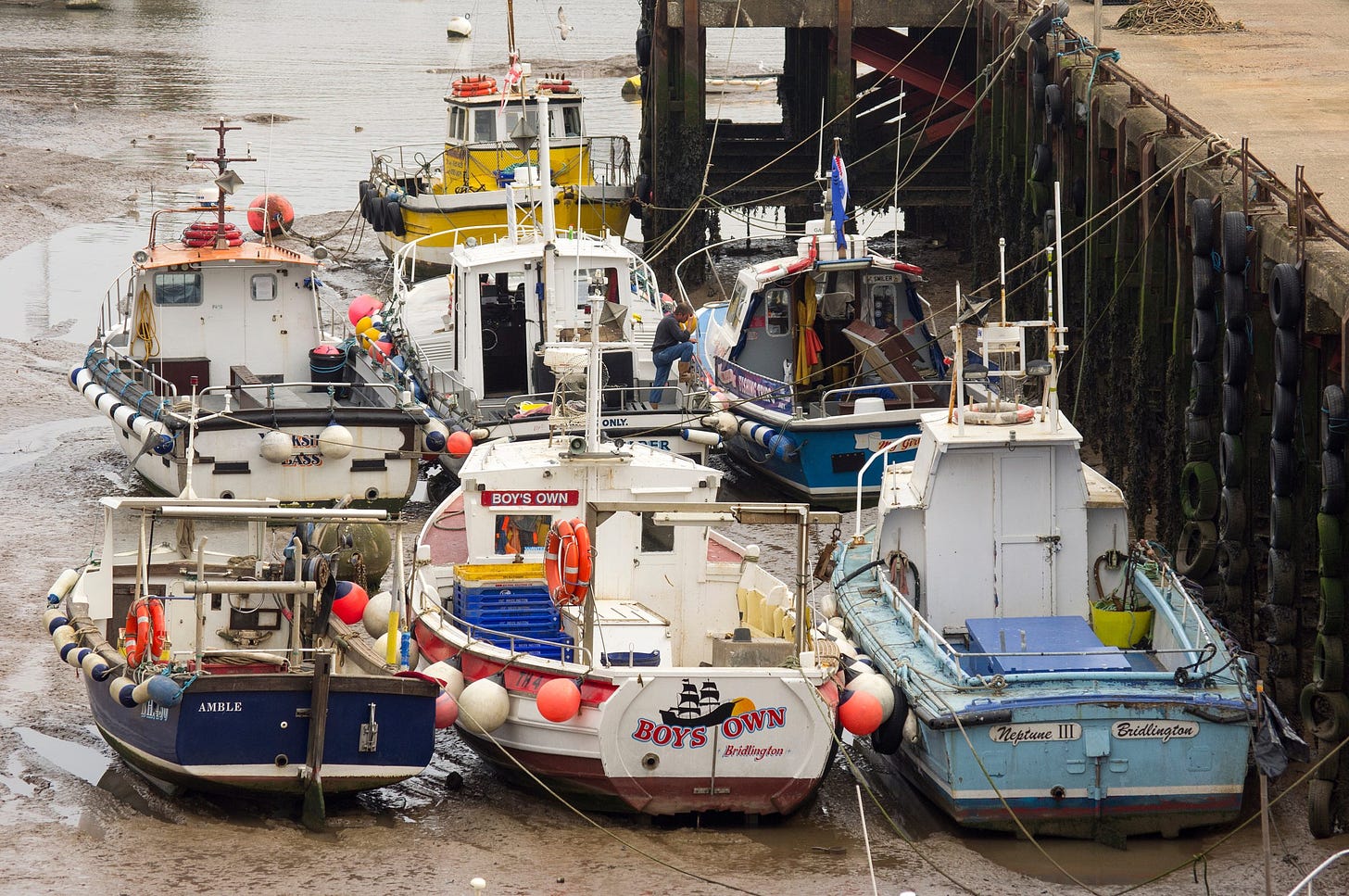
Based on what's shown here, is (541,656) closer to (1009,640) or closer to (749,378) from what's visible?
(1009,640)

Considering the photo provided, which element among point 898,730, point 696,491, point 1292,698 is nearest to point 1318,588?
point 1292,698

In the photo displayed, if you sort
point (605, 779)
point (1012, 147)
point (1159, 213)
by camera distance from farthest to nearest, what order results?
1. point (1012, 147)
2. point (1159, 213)
3. point (605, 779)

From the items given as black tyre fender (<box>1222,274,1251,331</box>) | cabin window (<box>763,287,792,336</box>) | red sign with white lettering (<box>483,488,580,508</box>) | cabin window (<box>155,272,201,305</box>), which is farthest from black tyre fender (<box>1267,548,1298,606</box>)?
cabin window (<box>155,272,201,305</box>)

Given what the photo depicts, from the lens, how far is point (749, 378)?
18656 millimetres

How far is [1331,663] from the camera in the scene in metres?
10.8

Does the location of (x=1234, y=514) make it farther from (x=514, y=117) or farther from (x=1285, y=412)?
(x=514, y=117)

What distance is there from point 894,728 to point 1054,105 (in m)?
9.69

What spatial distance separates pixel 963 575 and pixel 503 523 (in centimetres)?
298

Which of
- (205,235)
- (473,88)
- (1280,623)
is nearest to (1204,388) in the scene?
(1280,623)

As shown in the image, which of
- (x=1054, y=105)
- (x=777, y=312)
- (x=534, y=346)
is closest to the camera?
(x=534, y=346)

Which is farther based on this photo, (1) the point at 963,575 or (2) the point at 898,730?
(1) the point at 963,575

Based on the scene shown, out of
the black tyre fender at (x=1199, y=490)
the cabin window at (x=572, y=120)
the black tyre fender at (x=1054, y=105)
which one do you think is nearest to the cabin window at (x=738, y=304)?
the black tyre fender at (x=1054, y=105)

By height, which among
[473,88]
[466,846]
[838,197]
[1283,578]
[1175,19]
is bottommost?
[466,846]

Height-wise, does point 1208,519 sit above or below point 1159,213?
below
